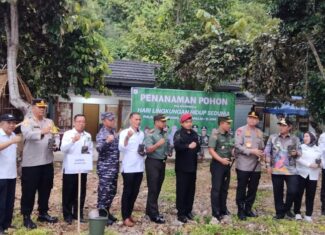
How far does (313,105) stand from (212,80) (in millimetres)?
2832

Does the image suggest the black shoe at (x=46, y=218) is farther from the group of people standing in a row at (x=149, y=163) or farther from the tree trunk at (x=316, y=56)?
the tree trunk at (x=316, y=56)

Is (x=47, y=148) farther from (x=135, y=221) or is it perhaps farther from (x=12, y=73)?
(x=12, y=73)

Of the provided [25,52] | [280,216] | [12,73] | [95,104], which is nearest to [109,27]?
[95,104]

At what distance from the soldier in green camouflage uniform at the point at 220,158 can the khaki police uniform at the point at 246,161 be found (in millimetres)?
178

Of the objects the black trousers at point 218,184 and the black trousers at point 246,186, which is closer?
the black trousers at point 218,184

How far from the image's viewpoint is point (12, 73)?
10203 mm

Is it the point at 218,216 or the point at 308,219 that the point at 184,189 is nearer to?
the point at 218,216

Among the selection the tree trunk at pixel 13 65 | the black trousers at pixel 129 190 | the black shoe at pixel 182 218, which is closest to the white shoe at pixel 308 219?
the black shoe at pixel 182 218

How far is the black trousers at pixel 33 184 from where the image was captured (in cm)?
650

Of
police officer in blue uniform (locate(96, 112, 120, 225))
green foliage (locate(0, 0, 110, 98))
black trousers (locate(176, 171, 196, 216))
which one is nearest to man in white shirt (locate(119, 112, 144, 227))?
police officer in blue uniform (locate(96, 112, 120, 225))

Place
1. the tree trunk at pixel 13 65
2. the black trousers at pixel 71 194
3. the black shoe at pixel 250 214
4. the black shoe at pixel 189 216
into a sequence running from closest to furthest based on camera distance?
the black trousers at pixel 71 194
the black shoe at pixel 189 216
the black shoe at pixel 250 214
the tree trunk at pixel 13 65

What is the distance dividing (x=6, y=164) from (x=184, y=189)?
8.88ft

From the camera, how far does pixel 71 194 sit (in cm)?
681

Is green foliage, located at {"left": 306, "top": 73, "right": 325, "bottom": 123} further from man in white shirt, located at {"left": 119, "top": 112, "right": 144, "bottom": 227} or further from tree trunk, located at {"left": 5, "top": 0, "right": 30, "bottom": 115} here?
tree trunk, located at {"left": 5, "top": 0, "right": 30, "bottom": 115}
